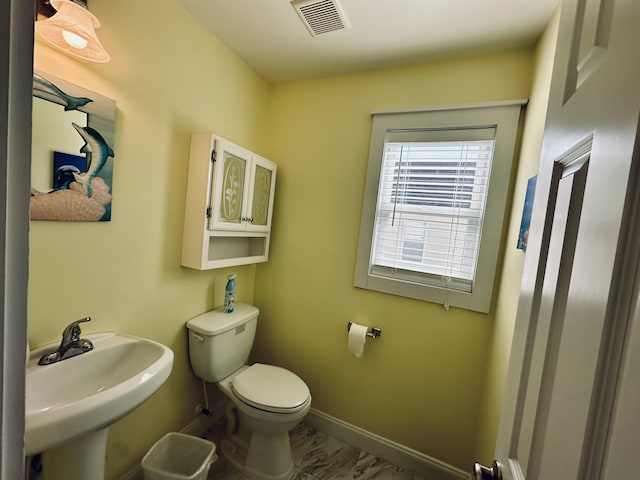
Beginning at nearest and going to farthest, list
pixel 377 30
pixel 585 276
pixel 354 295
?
pixel 585 276
pixel 377 30
pixel 354 295

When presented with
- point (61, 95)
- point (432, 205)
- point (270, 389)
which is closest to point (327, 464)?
point (270, 389)

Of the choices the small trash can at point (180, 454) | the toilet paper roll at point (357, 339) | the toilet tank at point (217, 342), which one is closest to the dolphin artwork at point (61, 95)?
the toilet tank at point (217, 342)

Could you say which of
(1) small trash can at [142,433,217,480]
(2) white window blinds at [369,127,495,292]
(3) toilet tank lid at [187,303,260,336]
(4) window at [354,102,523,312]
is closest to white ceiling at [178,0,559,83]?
(4) window at [354,102,523,312]

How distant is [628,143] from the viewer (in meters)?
0.32

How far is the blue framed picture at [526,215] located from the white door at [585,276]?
58cm

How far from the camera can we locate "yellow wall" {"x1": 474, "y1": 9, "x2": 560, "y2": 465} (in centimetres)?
114

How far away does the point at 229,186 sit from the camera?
156 cm

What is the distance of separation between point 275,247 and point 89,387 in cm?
122

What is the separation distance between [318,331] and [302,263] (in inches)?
18.8

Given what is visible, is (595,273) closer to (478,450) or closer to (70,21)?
(70,21)

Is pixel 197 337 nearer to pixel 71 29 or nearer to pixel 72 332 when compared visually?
pixel 72 332

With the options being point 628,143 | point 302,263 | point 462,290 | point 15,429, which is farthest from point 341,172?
point 15,429

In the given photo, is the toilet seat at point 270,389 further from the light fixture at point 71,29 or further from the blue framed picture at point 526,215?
the light fixture at point 71,29

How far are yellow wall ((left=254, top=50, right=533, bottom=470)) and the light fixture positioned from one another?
3.79 feet
